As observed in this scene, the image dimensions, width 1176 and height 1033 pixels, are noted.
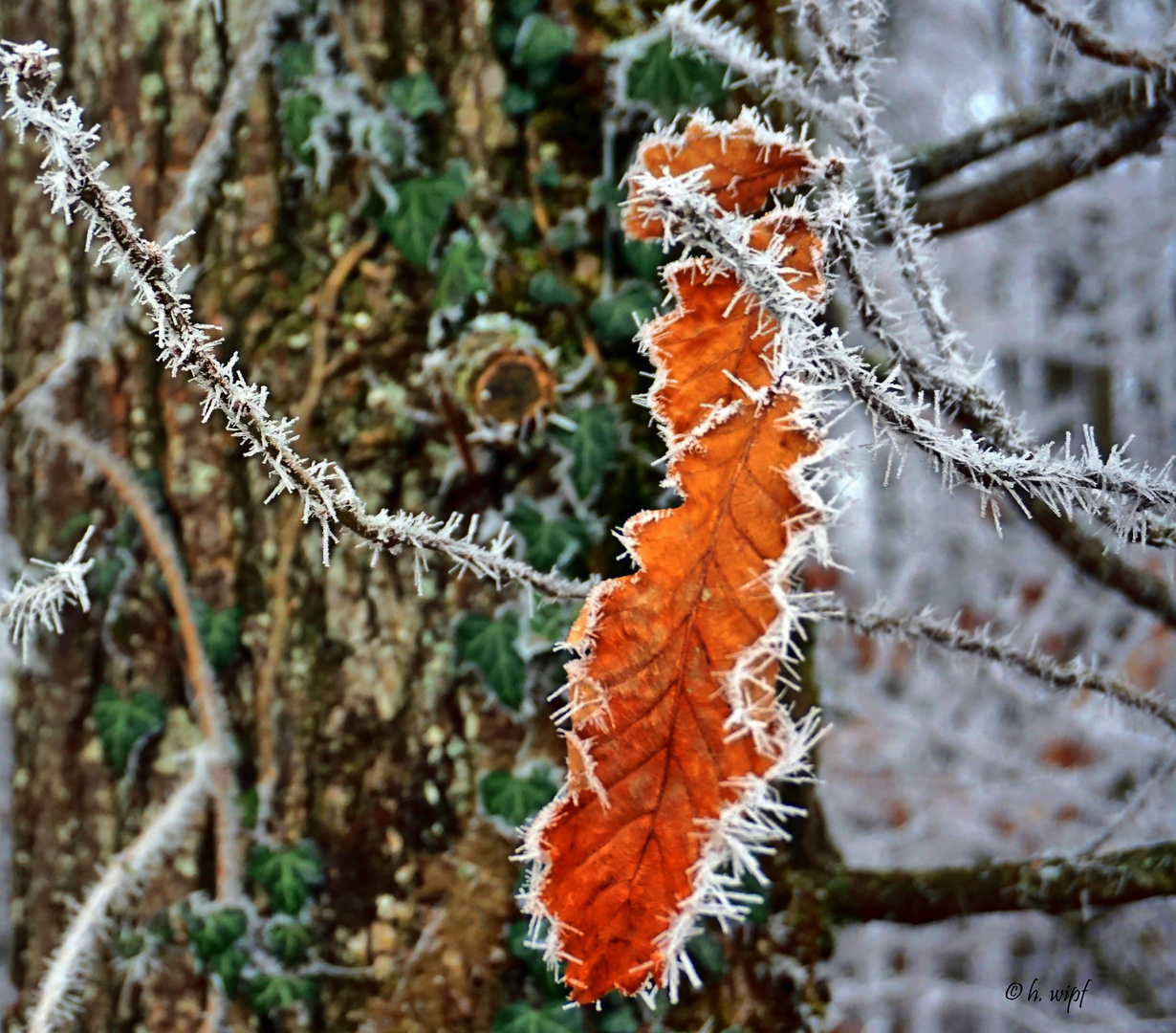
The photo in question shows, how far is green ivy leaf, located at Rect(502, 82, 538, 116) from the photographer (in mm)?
831

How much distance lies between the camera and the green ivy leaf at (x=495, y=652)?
800 mm

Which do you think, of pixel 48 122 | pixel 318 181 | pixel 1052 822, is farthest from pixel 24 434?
pixel 1052 822

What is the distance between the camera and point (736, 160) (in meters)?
0.49

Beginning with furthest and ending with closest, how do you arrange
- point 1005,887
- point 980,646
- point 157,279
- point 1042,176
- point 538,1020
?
point 1042,176
point 1005,887
point 538,1020
point 980,646
point 157,279

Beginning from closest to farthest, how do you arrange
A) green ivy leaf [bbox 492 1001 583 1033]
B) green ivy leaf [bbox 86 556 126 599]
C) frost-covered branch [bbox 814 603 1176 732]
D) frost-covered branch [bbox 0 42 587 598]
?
frost-covered branch [bbox 0 42 587 598]
frost-covered branch [bbox 814 603 1176 732]
green ivy leaf [bbox 492 1001 583 1033]
green ivy leaf [bbox 86 556 126 599]

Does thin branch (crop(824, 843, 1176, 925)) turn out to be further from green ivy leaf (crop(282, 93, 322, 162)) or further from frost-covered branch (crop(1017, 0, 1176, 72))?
green ivy leaf (crop(282, 93, 322, 162))

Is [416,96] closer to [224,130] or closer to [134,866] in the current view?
[224,130]

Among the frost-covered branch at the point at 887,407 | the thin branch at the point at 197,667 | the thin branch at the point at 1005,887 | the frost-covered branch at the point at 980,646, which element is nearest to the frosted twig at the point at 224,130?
the thin branch at the point at 197,667

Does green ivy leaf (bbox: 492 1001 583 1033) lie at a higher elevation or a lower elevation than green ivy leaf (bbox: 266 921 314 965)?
lower

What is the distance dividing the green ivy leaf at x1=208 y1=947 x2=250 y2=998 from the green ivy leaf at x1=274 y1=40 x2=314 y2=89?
0.85 metres

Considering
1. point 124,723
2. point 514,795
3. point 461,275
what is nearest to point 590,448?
point 461,275

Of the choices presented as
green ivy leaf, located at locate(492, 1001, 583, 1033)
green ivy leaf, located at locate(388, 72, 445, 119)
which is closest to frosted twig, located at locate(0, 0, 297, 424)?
green ivy leaf, located at locate(388, 72, 445, 119)

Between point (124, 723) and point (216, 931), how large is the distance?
23 cm

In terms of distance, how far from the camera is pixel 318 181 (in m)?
0.85
